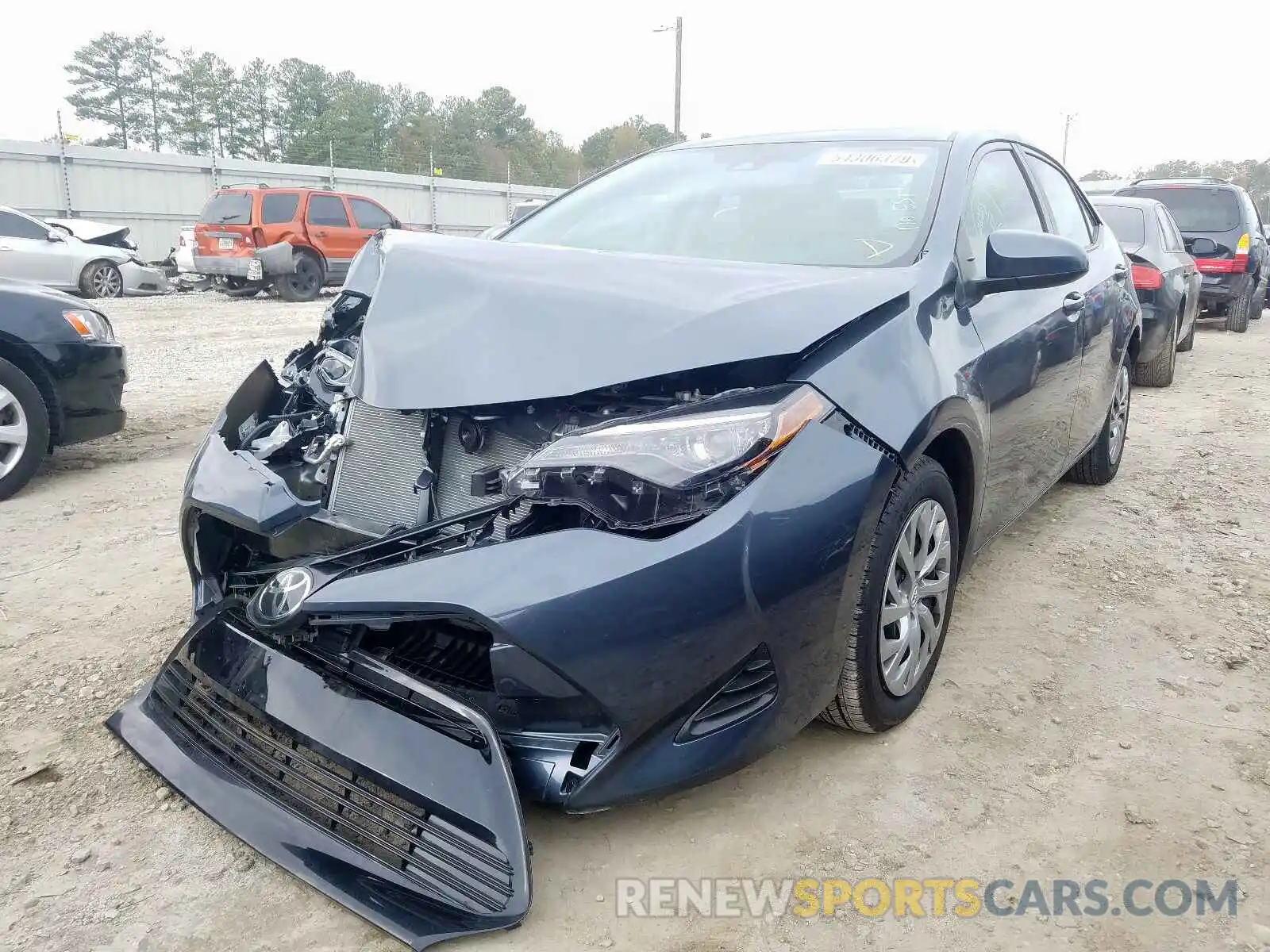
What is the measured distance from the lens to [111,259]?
14422mm

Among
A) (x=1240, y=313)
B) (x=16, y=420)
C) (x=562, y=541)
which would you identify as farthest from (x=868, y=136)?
(x=1240, y=313)

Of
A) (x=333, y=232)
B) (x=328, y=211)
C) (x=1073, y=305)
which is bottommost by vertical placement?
(x=1073, y=305)

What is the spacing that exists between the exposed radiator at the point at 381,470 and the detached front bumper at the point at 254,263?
13.0 m

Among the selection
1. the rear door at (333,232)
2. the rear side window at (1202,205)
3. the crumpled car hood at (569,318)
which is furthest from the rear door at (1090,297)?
the rear door at (333,232)

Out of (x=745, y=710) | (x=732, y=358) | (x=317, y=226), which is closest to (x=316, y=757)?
(x=745, y=710)

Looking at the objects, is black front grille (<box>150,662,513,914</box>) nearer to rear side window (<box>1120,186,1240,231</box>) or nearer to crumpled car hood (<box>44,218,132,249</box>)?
rear side window (<box>1120,186,1240,231</box>)

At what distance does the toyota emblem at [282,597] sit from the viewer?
6.38ft

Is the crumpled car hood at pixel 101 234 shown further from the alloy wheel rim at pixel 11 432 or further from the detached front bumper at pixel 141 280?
the alloy wheel rim at pixel 11 432

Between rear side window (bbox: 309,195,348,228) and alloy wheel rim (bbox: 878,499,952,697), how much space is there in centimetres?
1466

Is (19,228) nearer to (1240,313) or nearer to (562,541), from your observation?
(562,541)

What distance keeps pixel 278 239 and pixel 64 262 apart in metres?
2.94

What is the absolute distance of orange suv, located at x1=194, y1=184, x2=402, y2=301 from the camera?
1450 cm

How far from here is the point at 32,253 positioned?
13156mm

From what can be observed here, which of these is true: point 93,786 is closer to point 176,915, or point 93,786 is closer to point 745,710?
point 176,915
